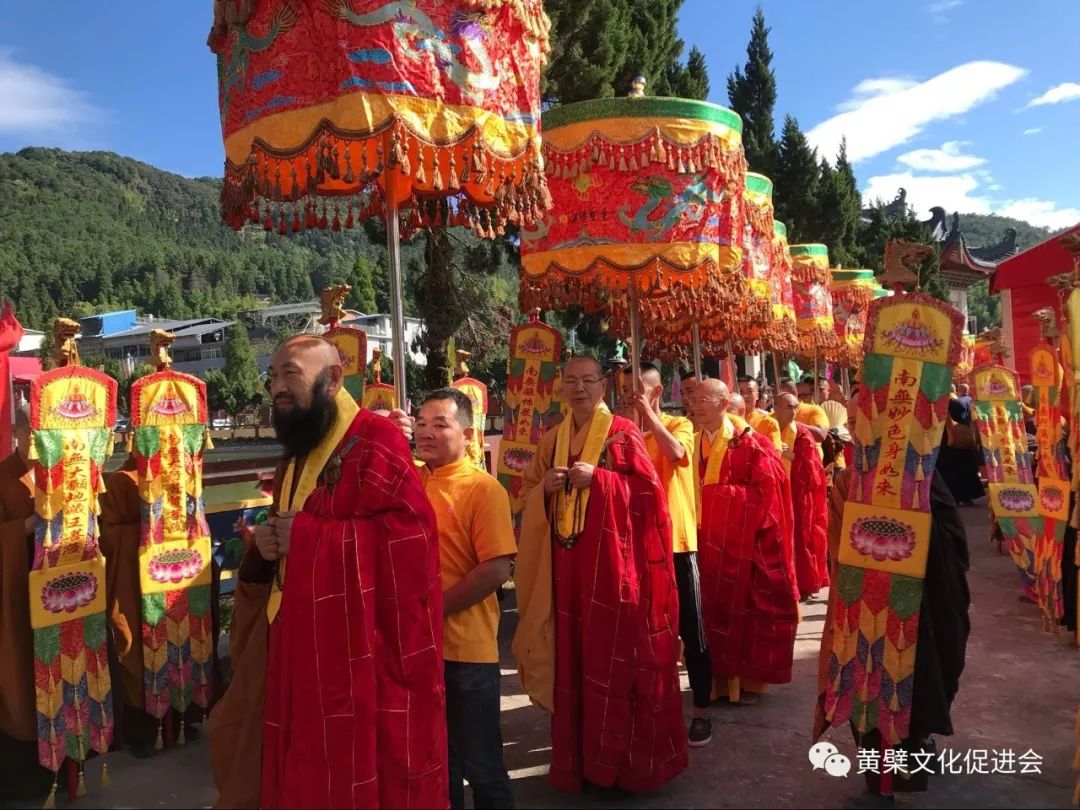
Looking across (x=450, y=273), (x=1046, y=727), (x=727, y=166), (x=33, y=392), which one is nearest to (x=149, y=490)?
(x=33, y=392)

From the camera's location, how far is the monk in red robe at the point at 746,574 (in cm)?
460

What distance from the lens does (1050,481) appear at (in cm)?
589

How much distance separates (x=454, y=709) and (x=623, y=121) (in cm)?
317

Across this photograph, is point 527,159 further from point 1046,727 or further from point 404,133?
point 1046,727

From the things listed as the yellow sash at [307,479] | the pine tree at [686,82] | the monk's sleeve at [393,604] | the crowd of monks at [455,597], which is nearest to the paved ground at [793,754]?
the crowd of monks at [455,597]

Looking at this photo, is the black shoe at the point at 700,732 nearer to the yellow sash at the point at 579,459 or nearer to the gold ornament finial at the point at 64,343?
the yellow sash at the point at 579,459

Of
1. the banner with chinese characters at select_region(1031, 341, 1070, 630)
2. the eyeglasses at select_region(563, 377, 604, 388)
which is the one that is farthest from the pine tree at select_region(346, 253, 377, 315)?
the eyeglasses at select_region(563, 377, 604, 388)

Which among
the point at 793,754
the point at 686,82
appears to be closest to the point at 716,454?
the point at 793,754

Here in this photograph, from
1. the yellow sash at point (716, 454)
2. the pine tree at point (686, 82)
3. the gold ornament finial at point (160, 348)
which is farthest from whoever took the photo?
the pine tree at point (686, 82)

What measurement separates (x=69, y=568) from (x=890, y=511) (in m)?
3.55

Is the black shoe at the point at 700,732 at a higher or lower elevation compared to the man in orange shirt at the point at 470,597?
lower

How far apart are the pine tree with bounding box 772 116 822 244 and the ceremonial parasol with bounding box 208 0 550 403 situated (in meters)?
23.3

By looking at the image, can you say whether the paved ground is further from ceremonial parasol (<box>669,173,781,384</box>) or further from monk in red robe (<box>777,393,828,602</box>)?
ceremonial parasol (<box>669,173,781,384</box>)

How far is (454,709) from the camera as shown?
114 inches
